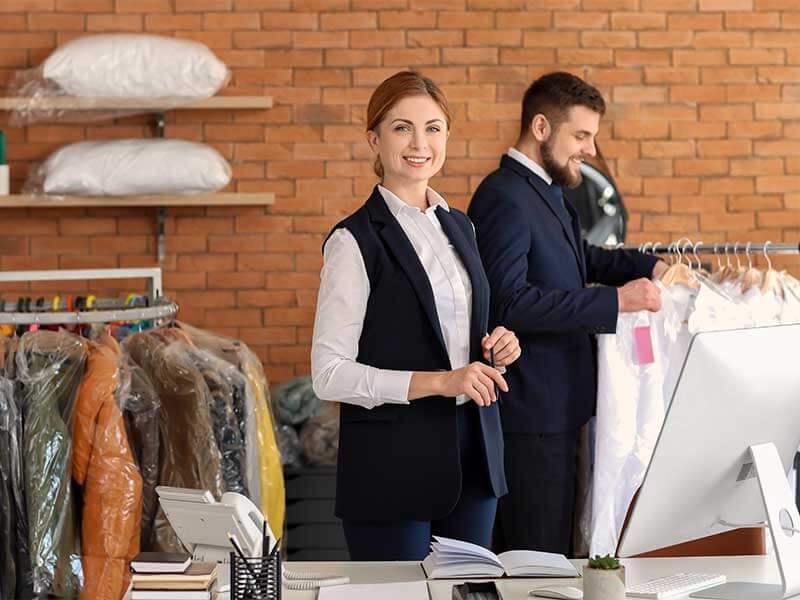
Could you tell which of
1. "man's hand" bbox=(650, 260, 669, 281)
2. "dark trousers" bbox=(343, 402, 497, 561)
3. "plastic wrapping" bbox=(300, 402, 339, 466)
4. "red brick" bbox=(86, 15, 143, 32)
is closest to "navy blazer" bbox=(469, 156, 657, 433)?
"man's hand" bbox=(650, 260, 669, 281)

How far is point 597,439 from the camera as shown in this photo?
11.3 ft

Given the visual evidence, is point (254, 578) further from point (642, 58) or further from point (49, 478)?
point (642, 58)

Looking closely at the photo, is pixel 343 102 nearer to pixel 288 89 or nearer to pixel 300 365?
pixel 288 89

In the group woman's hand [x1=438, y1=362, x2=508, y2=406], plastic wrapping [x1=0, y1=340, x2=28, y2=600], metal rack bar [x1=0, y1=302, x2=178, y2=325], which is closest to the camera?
woman's hand [x1=438, y1=362, x2=508, y2=406]

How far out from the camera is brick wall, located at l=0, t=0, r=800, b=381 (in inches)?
187

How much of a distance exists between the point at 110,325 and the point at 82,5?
5.03 ft

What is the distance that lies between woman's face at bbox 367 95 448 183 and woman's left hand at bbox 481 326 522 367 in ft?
1.23

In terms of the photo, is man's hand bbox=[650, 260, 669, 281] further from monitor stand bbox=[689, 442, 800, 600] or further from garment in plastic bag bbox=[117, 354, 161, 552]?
monitor stand bbox=[689, 442, 800, 600]

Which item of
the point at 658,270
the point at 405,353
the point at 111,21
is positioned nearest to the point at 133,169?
the point at 111,21

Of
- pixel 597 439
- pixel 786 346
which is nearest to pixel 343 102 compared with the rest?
pixel 597 439

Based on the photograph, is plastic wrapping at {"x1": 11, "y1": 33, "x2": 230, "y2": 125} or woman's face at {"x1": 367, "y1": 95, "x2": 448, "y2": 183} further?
plastic wrapping at {"x1": 11, "y1": 33, "x2": 230, "y2": 125}

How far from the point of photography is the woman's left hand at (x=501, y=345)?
2.56 m

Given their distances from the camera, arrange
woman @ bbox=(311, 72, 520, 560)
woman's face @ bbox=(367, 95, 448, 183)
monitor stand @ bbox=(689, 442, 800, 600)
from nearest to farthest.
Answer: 1. monitor stand @ bbox=(689, 442, 800, 600)
2. woman @ bbox=(311, 72, 520, 560)
3. woman's face @ bbox=(367, 95, 448, 183)

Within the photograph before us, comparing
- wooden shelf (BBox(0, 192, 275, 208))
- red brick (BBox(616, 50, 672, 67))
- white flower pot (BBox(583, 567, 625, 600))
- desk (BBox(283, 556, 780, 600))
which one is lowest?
desk (BBox(283, 556, 780, 600))
